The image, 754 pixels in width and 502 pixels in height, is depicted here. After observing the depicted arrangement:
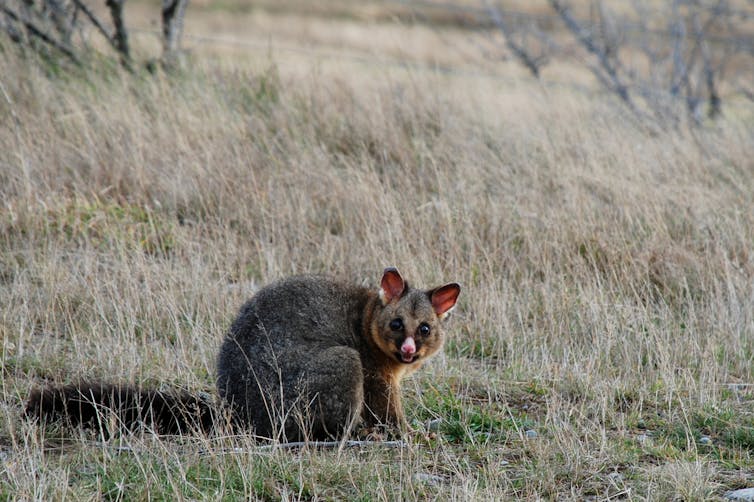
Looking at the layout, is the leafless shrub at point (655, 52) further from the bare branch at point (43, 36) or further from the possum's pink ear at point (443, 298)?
the possum's pink ear at point (443, 298)

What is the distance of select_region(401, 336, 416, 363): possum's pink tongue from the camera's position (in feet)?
18.1

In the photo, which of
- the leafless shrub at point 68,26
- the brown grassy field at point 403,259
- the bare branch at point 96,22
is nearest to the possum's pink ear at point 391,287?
the brown grassy field at point 403,259

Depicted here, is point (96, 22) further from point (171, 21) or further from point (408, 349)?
point (408, 349)

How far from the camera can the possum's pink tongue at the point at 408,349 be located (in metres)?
5.52

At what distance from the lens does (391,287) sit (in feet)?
18.8

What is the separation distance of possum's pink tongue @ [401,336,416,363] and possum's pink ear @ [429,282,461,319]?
33 cm

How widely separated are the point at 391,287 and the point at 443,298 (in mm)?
312

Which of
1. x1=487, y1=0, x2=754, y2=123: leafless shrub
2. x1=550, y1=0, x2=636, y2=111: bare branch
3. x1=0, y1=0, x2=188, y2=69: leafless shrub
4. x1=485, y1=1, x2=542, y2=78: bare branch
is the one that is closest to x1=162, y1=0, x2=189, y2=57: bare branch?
x1=0, y1=0, x2=188, y2=69: leafless shrub

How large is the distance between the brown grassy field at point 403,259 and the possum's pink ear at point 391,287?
2.43 ft

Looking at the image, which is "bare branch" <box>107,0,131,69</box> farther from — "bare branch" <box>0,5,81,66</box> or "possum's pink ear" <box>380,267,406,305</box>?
"possum's pink ear" <box>380,267,406,305</box>

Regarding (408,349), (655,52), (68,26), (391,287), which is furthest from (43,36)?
(655,52)

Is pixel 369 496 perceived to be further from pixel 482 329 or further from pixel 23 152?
pixel 23 152

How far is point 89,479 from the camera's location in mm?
4820

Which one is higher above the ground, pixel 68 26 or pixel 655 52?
pixel 68 26
